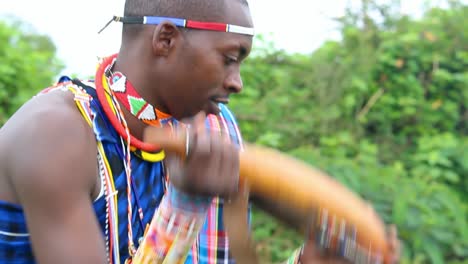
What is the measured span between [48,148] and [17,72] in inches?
131

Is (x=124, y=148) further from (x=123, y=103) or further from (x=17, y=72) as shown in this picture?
(x=17, y=72)

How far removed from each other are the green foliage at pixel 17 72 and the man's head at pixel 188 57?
2933 millimetres

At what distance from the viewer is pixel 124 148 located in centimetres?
210

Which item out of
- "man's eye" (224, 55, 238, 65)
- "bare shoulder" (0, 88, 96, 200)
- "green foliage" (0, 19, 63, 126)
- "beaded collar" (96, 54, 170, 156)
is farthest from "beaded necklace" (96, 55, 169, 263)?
"green foliage" (0, 19, 63, 126)

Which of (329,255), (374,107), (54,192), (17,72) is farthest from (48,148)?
(374,107)

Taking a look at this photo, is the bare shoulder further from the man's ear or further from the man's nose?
the man's nose

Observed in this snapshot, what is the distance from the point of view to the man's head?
6.66ft

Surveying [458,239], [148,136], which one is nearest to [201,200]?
[148,136]

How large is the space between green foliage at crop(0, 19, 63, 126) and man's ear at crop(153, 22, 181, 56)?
2977 mm

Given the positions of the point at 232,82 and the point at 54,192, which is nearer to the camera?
the point at 54,192

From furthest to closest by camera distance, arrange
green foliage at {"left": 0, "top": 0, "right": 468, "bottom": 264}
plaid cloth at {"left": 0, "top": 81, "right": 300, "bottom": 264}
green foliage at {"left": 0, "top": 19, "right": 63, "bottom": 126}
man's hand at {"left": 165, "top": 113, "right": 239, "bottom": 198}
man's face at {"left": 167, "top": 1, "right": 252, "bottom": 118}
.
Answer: green foliage at {"left": 0, "top": 19, "right": 63, "bottom": 126}, green foliage at {"left": 0, "top": 0, "right": 468, "bottom": 264}, man's face at {"left": 167, "top": 1, "right": 252, "bottom": 118}, plaid cloth at {"left": 0, "top": 81, "right": 300, "bottom": 264}, man's hand at {"left": 165, "top": 113, "right": 239, "bottom": 198}

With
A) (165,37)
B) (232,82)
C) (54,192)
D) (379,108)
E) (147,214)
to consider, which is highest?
(165,37)

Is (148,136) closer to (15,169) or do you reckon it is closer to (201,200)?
(201,200)

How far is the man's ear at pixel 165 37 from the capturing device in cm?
205
